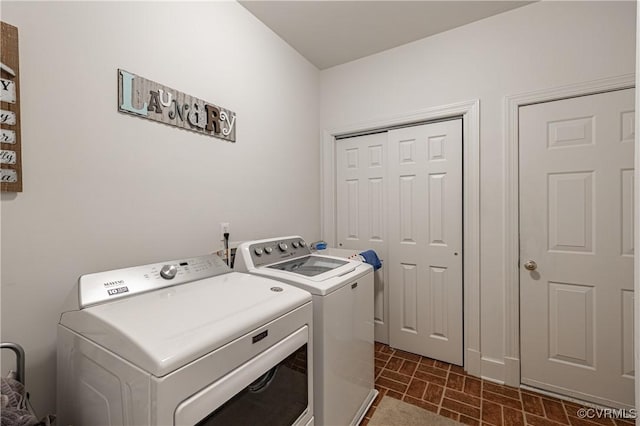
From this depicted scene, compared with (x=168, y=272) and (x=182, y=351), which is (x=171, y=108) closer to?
(x=168, y=272)

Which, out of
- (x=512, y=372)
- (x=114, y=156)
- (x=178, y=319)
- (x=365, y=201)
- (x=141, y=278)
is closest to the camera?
(x=178, y=319)

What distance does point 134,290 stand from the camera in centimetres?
108

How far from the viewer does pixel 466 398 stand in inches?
73.5

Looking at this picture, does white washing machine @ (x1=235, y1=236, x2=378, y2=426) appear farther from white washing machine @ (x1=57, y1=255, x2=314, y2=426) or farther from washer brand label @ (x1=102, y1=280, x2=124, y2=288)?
washer brand label @ (x1=102, y1=280, x2=124, y2=288)

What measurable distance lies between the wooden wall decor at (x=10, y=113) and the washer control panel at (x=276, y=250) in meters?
1.01

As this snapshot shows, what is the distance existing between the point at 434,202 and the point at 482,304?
0.89 m

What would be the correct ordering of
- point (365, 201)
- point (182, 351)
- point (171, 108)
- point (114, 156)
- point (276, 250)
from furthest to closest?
point (365, 201)
point (276, 250)
point (171, 108)
point (114, 156)
point (182, 351)

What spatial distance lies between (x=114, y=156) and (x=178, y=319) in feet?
2.98

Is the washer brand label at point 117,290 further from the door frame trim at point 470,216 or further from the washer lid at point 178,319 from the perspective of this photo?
the door frame trim at point 470,216

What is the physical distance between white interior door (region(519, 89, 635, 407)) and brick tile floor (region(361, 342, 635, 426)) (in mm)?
170

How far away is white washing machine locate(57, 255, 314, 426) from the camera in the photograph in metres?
0.69

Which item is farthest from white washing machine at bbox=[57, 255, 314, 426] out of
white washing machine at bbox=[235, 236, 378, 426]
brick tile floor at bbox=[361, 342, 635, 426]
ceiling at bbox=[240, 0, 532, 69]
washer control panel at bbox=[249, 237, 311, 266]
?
ceiling at bbox=[240, 0, 532, 69]

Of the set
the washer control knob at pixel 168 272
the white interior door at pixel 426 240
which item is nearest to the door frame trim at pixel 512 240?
the white interior door at pixel 426 240

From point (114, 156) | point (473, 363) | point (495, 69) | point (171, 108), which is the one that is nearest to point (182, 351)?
point (114, 156)
